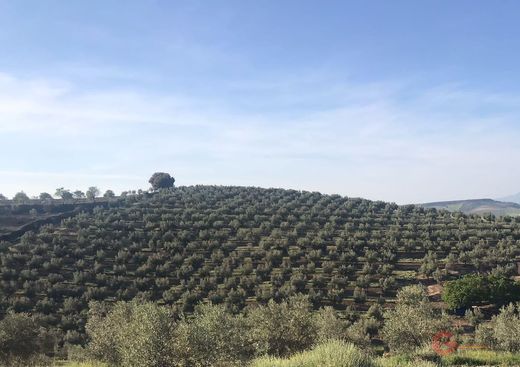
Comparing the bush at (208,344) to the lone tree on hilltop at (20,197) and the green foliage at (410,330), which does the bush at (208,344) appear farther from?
the lone tree on hilltop at (20,197)

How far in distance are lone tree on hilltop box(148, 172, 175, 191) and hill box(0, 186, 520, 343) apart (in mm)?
49875

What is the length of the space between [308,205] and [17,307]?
68.1m

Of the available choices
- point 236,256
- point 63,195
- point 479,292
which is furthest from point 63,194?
point 479,292

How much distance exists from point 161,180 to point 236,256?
87.5 m

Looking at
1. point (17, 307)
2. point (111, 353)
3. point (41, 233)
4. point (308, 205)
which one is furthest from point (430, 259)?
point (41, 233)

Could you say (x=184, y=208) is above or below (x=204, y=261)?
above

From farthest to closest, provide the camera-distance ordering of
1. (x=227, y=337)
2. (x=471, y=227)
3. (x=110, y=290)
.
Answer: (x=471, y=227) < (x=110, y=290) < (x=227, y=337)

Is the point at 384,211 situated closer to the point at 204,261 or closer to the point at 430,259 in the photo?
the point at 430,259

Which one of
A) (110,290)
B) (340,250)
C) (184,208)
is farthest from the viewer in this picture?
(184,208)

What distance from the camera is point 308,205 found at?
10331cm

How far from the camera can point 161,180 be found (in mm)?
147875

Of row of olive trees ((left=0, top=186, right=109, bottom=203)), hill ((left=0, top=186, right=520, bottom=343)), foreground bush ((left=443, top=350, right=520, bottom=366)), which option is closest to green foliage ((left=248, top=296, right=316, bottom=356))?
Answer: foreground bush ((left=443, top=350, right=520, bottom=366))

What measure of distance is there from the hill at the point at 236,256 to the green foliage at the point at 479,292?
7.46m

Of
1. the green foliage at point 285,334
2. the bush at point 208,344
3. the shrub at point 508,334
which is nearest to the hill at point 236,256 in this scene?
the shrub at point 508,334
